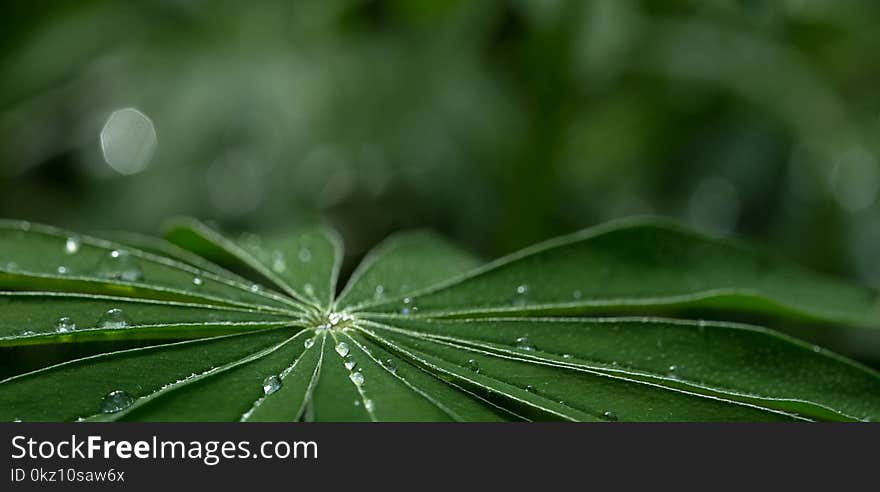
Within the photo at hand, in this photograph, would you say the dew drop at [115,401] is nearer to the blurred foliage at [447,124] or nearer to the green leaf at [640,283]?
the green leaf at [640,283]

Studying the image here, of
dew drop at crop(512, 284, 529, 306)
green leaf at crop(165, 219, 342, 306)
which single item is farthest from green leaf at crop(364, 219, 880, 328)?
green leaf at crop(165, 219, 342, 306)

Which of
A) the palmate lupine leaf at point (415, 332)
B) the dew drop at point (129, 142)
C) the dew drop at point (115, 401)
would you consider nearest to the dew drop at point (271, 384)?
the palmate lupine leaf at point (415, 332)

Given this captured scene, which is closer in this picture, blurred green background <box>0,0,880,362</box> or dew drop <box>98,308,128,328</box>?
dew drop <box>98,308,128,328</box>

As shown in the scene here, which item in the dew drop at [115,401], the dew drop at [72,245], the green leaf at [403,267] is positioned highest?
the dew drop at [72,245]

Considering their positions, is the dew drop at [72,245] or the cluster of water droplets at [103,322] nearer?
the cluster of water droplets at [103,322]

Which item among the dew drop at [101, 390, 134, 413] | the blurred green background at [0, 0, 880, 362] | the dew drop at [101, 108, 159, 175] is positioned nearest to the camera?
the dew drop at [101, 390, 134, 413]

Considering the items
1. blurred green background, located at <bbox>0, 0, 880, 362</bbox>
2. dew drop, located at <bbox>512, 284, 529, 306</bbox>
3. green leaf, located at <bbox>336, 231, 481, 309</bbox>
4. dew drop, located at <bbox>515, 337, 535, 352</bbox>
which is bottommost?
dew drop, located at <bbox>515, 337, 535, 352</bbox>

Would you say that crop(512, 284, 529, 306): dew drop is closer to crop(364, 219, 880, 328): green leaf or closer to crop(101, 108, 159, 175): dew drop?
crop(364, 219, 880, 328): green leaf

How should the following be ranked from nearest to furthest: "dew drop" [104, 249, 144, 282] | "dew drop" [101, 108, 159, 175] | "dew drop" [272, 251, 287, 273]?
1. "dew drop" [104, 249, 144, 282]
2. "dew drop" [272, 251, 287, 273]
3. "dew drop" [101, 108, 159, 175]
